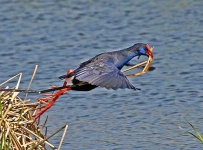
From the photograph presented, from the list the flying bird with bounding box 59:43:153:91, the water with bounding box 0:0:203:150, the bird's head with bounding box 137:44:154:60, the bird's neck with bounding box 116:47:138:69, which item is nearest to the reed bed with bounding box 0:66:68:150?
the flying bird with bounding box 59:43:153:91

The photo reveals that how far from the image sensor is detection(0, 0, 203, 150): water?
8617 mm

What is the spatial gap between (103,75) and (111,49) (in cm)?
496

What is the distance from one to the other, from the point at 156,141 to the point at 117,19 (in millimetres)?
5216

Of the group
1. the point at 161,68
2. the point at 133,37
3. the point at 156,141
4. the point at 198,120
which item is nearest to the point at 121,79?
the point at 156,141

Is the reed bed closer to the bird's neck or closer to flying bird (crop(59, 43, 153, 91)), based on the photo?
flying bird (crop(59, 43, 153, 91))

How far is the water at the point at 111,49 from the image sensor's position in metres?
8.62

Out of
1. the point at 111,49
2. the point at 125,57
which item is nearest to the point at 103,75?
the point at 125,57

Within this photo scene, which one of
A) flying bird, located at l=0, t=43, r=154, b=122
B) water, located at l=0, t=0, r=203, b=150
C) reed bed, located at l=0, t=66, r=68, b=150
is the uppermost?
flying bird, located at l=0, t=43, r=154, b=122

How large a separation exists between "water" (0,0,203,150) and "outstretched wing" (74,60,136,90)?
4.57 feet

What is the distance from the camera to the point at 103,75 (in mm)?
6824

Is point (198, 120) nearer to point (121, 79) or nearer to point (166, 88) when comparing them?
point (166, 88)

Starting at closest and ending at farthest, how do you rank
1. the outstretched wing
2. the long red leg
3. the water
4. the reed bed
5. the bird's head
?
the reed bed
the outstretched wing
the long red leg
the bird's head
the water

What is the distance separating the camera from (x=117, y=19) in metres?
13.2

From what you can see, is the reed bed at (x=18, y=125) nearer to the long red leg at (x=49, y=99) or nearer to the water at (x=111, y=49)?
the long red leg at (x=49, y=99)
